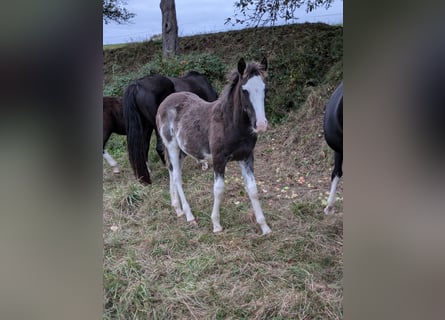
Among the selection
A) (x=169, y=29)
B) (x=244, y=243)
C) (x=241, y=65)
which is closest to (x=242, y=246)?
(x=244, y=243)

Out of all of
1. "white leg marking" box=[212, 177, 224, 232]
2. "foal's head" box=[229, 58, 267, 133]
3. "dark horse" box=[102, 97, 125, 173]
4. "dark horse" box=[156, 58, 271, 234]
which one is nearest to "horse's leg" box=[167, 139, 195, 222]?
"dark horse" box=[156, 58, 271, 234]

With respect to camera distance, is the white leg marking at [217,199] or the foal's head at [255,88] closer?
the foal's head at [255,88]

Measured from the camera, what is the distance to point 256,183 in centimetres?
186

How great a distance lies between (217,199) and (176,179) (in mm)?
364

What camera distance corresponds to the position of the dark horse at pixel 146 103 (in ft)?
6.80

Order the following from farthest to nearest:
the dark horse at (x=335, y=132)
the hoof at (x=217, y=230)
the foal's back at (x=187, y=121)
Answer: the foal's back at (x=187, y=121), the hoof at (x=217, y=230), the dark horse at (x=335, y=132)

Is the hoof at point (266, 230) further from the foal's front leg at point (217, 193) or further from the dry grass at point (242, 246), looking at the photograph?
the foal's front leg at point (217, 193)

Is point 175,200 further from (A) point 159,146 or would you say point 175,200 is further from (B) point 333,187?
(B) point 333,187

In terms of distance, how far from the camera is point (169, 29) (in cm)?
184

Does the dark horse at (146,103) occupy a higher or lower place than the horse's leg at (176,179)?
higher

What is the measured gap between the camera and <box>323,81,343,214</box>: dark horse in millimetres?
1409

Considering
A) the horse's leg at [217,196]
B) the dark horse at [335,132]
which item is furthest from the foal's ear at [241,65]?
the horse's leg at [217,196]
